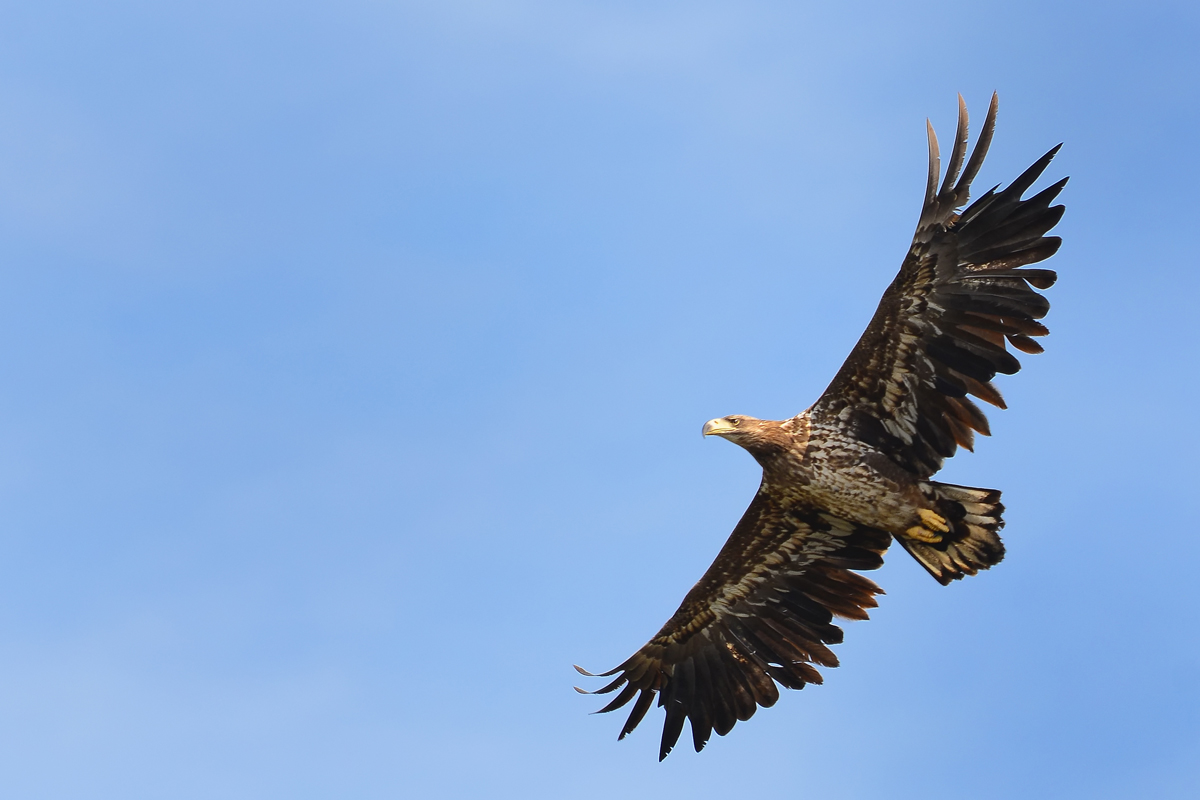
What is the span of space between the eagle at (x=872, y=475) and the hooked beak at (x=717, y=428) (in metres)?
0.02

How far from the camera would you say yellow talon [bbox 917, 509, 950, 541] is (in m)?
15.2

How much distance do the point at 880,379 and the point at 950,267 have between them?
139 cm

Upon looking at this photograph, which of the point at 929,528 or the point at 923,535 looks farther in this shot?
the point at 923,535

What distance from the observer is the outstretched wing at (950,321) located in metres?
14.2

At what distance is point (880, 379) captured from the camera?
15.2m

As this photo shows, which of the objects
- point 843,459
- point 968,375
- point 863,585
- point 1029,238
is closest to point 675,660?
point 863,585

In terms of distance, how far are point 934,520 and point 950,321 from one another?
213 centimetres

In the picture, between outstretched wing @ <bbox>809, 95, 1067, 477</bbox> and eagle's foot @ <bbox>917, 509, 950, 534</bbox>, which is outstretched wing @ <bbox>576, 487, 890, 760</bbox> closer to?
eagle's foot @ <bbox>917, 509, 950, 534</bbox>

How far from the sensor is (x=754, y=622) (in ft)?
56.0

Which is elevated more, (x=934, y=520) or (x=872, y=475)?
(x=872, y=475)

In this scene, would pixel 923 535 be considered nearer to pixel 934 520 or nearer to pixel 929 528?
pixel 929 528

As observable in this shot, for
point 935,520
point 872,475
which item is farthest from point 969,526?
point 872,475

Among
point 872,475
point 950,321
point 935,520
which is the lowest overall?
point 935,520

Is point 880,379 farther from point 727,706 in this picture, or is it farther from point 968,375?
point 727,706
